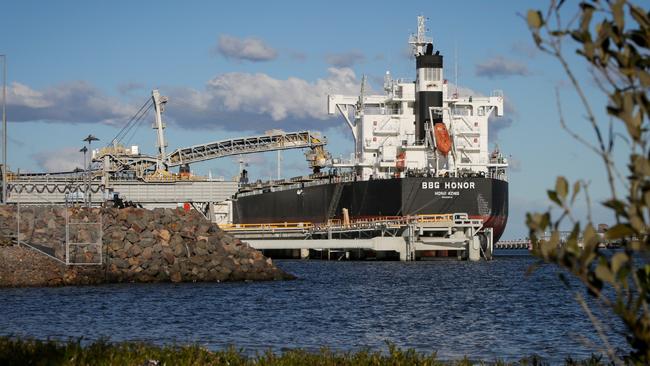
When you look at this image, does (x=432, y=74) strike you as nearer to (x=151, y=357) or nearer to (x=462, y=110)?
(x=462, y=110)

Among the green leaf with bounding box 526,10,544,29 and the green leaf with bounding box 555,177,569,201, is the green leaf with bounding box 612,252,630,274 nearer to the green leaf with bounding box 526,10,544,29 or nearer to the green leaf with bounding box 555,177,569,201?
the green leaf with bounding box 555,177,569,201

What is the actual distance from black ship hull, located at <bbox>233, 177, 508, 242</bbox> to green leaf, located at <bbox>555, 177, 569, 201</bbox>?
55001 mm

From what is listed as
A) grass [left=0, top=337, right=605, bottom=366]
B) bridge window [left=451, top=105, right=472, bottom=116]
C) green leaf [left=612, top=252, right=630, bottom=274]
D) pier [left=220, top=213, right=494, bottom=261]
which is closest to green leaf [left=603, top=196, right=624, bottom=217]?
green leaf [left=612, top=252, right=630, bottom=274]

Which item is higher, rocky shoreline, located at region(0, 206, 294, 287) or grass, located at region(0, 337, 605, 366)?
rocky shoreline, located at region(0, 206, 294, 287)

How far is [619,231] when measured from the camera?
559 centimetres

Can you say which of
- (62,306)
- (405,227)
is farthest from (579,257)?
(405,227)

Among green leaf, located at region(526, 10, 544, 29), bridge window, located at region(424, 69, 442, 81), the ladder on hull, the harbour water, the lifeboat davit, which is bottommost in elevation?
the harbour water

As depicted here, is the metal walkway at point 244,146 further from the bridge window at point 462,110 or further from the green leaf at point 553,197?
the green leaf at point 553,197

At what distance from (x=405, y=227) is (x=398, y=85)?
46.6ft

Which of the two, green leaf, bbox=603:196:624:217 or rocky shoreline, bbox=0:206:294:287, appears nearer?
green leaf, bbox=603:196:624:217

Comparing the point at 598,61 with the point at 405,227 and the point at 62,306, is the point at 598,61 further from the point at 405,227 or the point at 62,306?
the point at 405,227

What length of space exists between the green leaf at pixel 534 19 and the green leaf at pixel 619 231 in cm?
113

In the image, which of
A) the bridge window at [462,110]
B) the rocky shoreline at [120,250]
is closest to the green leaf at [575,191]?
the rocky shoreline at [120,250]

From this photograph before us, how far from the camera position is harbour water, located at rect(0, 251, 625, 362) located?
67.6 feet
